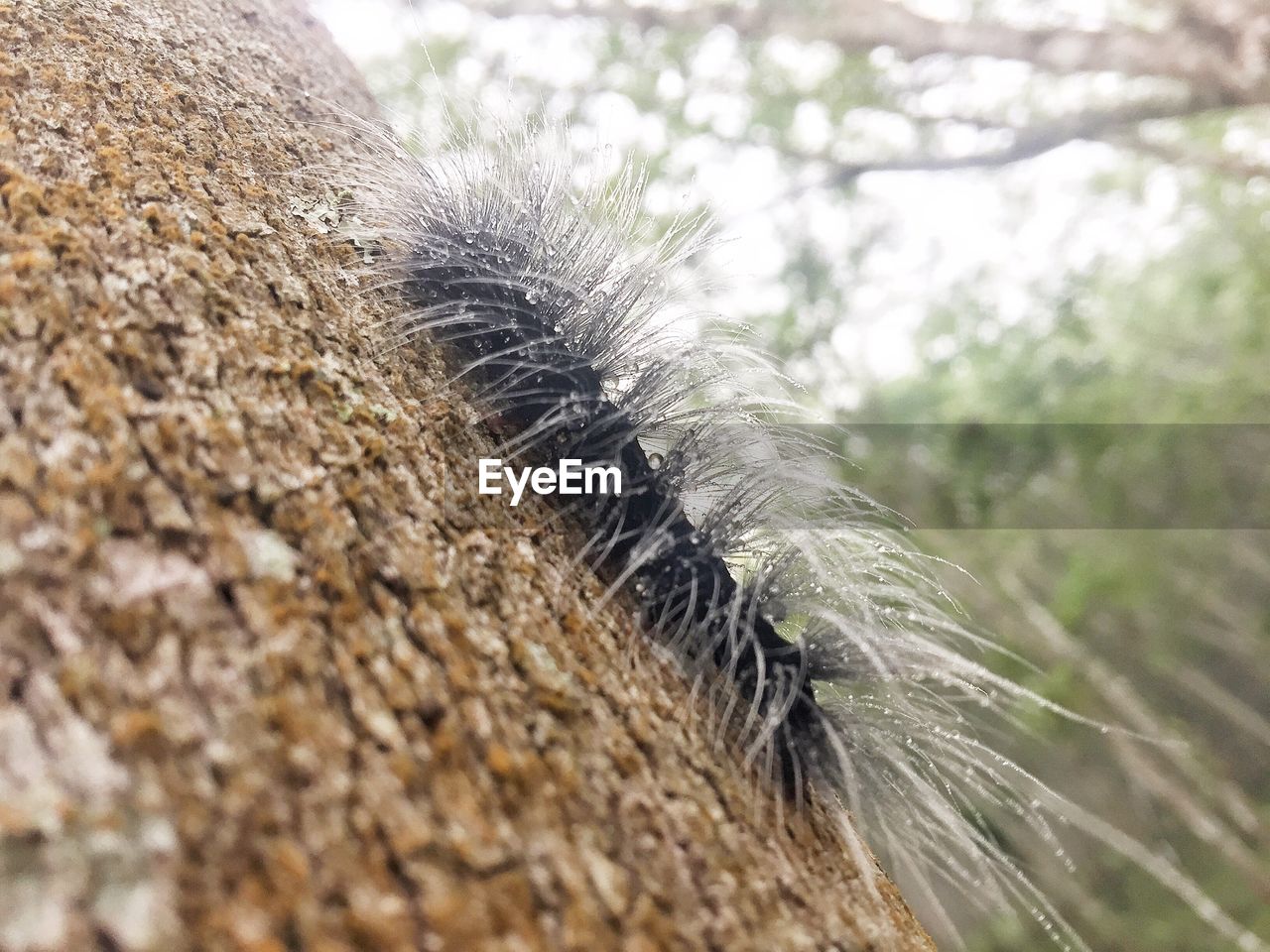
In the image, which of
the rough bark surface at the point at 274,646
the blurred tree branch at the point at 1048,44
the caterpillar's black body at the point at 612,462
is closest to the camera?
the rough bark surface at the point at 274,646

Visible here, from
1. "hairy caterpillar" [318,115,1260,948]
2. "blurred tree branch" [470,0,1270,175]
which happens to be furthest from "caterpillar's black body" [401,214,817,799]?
"blurred tree branch" [470,0,1270,175]

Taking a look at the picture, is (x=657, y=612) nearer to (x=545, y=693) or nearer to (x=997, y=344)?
(x=545, y=693)

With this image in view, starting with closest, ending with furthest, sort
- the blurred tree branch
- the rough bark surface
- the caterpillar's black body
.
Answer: the rough bark surface → the caterpillar's black body → the blurred tree branch

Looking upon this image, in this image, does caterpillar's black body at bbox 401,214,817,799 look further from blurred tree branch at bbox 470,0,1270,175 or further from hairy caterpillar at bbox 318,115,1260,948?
blurred tree branch at bbox 470,0,1270,175

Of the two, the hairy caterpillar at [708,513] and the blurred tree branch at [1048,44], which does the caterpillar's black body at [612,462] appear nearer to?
the hairy caterpillar at [708,513]

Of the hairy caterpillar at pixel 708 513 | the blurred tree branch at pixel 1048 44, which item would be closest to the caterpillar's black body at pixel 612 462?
the hairy caterpillar at pixel 708 513

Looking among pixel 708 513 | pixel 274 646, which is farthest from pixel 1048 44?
pixel 274 646

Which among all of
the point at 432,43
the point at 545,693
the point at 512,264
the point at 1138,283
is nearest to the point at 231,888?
the point at 545,693
